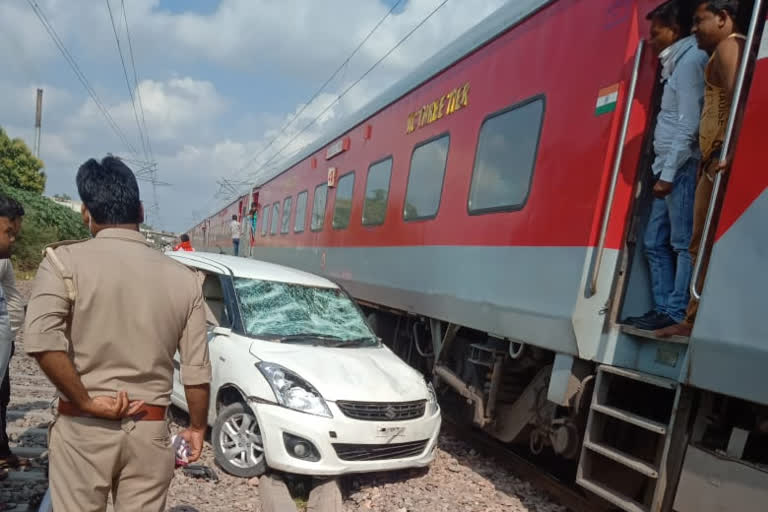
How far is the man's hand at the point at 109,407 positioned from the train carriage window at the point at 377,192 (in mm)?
5398

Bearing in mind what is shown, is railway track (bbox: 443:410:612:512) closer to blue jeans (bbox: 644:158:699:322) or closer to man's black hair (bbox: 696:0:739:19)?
blue jeans (bbox: 644:158:699:322)

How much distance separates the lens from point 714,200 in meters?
3.10

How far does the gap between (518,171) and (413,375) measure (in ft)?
6.22

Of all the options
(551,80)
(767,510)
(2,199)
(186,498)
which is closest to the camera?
(767,510)

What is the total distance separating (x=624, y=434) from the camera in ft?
12.3

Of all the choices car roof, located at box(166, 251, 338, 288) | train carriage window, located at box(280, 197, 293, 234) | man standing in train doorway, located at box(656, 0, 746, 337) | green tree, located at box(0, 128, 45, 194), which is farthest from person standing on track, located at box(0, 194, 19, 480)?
green tree, located at box(0, 128, 45, 194)

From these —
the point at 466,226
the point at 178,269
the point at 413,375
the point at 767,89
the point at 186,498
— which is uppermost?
the point at 767,89

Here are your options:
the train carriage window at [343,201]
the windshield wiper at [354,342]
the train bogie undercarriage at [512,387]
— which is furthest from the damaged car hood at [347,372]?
the train carriage window at [343,201]

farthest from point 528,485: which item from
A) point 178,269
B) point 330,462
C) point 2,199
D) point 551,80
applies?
point 2,199

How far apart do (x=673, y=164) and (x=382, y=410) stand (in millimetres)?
2555

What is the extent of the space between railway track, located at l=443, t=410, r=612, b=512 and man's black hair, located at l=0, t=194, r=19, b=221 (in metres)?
4.20

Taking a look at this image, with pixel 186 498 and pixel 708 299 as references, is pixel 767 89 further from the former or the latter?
pixel 186 498

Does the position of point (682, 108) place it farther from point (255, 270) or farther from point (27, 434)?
point (27, 434)

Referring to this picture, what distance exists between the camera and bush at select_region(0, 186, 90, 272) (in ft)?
54.0
